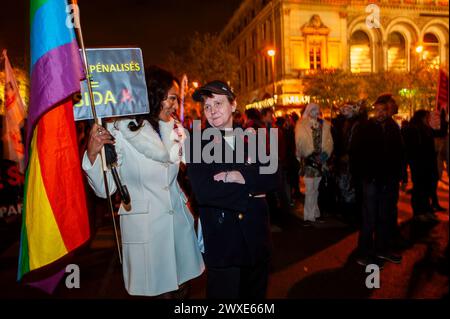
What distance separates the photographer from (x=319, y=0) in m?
41.7

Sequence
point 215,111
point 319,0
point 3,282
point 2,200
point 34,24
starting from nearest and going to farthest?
point 34,24
point 215,111
point 3,282
point 2,200
point 319,0

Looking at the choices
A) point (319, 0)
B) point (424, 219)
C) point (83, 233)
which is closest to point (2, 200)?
point (83, 233)

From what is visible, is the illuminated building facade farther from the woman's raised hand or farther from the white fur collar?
the woman's raised hand

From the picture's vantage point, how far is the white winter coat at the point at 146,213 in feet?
8.84

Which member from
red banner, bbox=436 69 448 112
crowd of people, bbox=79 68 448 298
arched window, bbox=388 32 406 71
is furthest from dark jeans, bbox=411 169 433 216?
arched window, bbox=388 32 406 71

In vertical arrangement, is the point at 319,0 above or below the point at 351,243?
above

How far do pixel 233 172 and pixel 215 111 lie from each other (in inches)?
18.5

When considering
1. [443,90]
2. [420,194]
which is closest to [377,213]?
[420,194]

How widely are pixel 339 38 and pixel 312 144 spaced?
39.0 metres

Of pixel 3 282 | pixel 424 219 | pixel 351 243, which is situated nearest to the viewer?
pixel 3 282

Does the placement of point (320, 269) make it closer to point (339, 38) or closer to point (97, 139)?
point (97, 139)

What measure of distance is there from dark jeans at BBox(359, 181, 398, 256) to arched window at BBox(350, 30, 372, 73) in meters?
42.0

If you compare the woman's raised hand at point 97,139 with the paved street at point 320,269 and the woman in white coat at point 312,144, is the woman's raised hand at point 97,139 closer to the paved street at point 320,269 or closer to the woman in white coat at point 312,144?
the paved street at point 320,269

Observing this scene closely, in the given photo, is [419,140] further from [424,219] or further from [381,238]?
[381,238]
